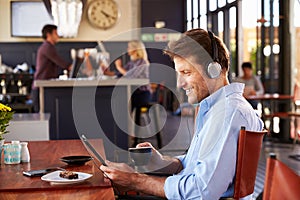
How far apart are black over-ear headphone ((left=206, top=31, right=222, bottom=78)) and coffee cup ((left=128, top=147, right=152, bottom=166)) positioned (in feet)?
1.19

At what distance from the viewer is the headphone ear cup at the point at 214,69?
1.92 meters

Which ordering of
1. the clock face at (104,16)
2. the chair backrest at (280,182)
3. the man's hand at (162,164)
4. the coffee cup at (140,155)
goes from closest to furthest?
the chair backrest at (280,182), the coffee cup at (140,155), the man's hand at (162,164), the clock face at (104,16)

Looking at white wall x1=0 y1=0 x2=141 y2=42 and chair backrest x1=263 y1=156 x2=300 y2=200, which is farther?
white wall x1=0 y1=0 x2=141 y2=42

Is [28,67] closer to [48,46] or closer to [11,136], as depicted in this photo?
[48,46]

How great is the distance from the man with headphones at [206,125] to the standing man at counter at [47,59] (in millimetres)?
4975

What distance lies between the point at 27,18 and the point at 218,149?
378 inches

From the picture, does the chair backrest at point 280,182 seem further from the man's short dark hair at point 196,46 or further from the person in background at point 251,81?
the person in background at point 251,81

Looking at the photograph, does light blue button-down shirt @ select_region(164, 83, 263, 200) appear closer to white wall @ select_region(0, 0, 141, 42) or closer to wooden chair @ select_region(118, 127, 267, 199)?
wooden chair @ select_region(118, 127, 267, 199)

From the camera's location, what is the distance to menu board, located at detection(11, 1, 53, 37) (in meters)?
10.8

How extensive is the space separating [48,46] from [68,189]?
17.1ft

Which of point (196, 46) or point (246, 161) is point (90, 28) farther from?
point (246, 161)

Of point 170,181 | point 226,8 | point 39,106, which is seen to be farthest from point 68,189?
point 226,8

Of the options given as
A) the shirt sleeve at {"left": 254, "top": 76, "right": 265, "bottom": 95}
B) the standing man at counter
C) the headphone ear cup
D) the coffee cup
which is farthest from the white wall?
the headphone ear cup

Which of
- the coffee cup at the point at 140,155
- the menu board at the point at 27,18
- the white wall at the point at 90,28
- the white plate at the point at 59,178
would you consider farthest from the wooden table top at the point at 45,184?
the menu board at the point at 27,18
